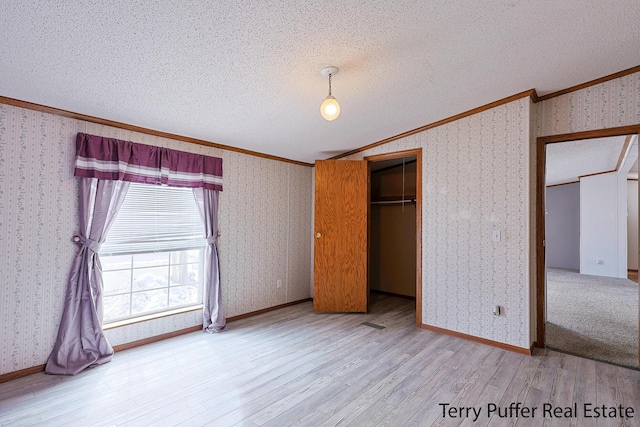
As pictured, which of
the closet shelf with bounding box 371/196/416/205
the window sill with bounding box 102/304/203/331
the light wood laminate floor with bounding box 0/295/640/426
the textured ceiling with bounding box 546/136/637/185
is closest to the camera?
the light wood laminate floor with bounding box 0/295/640/426

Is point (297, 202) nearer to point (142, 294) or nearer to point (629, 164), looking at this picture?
point (142, 294)

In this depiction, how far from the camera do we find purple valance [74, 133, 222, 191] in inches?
105

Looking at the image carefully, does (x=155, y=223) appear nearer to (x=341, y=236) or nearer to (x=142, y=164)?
(x=142, y=164)

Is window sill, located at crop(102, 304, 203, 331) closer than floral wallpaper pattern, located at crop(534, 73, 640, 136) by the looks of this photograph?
No

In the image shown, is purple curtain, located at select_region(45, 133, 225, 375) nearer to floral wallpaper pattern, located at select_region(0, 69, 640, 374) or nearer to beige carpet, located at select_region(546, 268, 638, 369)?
floral wallpaper pattern, located at select_region(0, 69, 640, 374)

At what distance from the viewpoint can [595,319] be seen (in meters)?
Answer: 3.77

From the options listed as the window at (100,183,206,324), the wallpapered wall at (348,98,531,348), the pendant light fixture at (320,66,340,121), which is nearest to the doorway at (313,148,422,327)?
the wallpapered wall at (348,98,531,348)

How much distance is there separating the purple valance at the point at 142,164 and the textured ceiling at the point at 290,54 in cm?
27

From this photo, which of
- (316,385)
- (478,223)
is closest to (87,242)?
(316,385)

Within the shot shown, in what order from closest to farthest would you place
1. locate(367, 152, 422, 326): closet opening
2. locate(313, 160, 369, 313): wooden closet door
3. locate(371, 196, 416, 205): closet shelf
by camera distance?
locate(313, 160, 369, 313): wooden closet door → locate(371, 196, 416, 205): closet shelf → locate(367, 152, 422, 326): closet opening

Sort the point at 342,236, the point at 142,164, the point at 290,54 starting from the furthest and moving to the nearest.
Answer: the point at 342,236, the point at 142,164, the point at 290,54

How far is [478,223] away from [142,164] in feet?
11.9

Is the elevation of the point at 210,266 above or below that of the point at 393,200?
below

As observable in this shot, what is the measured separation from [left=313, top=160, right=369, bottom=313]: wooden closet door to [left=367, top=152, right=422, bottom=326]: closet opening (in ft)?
2.29
